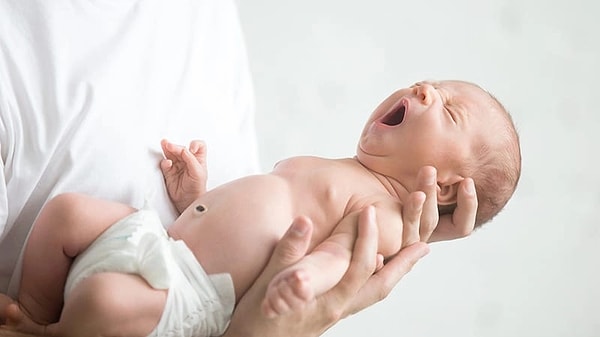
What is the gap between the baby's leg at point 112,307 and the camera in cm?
100

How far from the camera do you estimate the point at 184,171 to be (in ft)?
4.31

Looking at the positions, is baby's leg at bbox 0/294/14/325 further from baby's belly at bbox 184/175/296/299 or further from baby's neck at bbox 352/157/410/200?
baby's neck at bbox 352/157/410/200

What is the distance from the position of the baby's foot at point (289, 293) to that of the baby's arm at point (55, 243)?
0.97ft

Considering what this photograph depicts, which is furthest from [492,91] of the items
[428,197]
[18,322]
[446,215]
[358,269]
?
[18,322]

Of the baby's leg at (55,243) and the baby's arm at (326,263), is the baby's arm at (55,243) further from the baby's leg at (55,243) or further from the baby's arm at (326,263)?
the baby's arm at (326,263)

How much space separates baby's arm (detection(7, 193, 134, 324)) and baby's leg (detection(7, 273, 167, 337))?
92 mm

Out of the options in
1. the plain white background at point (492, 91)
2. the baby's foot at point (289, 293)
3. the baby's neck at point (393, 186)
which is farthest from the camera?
the plain white background at point (492, 91)

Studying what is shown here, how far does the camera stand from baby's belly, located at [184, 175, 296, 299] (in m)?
1.12

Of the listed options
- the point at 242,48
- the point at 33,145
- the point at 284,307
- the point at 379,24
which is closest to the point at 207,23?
the point at 242,48

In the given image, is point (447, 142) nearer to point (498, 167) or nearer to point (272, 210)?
point (498, 167)

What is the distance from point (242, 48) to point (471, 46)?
1007 mm

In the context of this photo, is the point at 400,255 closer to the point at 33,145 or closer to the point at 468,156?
the point at 468,156

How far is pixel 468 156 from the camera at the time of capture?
4.17 ft

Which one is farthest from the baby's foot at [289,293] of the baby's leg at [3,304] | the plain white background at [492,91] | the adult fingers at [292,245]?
the plain white background at [492,91]
